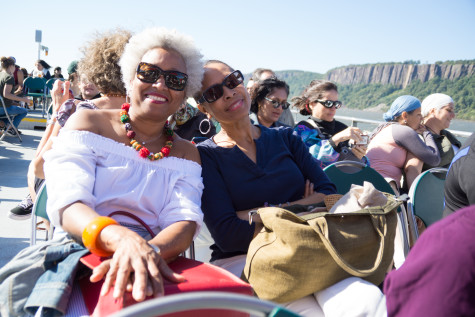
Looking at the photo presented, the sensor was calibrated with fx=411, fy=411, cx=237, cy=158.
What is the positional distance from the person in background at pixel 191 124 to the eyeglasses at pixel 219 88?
1.13 m

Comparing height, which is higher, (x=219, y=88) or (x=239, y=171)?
(x=219, y=88)

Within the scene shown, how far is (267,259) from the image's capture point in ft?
5.59

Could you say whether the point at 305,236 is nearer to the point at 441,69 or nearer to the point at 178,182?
the point at 178,182

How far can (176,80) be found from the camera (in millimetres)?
2088

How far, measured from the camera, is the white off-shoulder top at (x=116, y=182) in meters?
1.71

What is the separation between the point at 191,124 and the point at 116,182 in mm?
1829

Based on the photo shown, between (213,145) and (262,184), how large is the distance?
1.24ft

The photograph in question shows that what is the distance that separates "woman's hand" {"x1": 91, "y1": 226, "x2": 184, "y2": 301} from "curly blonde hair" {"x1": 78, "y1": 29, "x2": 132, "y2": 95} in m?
1.53

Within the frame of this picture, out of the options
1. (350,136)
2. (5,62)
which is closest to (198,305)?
(350,136)

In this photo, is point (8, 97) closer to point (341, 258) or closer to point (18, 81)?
point (18, 81)

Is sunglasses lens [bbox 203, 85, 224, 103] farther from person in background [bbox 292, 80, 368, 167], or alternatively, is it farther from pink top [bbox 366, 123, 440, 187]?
pink top [bbox 366, 123, 440, 187]

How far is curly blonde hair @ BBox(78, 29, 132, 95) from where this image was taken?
8.61 feet

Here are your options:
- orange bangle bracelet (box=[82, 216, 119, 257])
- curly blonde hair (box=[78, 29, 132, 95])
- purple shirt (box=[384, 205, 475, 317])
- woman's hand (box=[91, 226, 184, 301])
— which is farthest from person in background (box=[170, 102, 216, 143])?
purple shirt (box=[384, 205, 475, 317])

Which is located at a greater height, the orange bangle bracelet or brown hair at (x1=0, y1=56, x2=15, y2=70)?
the orange bangle bracelet
